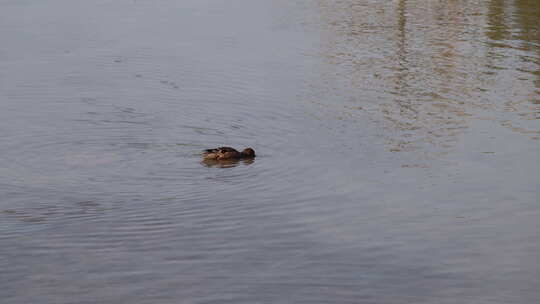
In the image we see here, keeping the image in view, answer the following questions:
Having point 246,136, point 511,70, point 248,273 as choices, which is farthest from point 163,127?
point 511,70

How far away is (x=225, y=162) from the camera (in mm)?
11273

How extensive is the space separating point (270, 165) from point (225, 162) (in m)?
0.59

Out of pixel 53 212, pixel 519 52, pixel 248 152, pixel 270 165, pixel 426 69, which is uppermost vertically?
pixel 53 212

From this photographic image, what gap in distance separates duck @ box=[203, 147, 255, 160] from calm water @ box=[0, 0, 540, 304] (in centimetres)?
15

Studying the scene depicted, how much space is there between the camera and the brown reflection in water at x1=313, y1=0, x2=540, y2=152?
13.9 m

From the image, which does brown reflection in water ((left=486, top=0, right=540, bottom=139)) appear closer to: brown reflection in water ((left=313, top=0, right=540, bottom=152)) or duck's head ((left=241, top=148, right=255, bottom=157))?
brown reflection in water ((left=313, top=0, right=540, bottom=152))

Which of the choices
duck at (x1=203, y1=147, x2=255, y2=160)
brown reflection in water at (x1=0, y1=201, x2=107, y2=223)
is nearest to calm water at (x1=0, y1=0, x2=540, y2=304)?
brown reflection in water at (x1=0, y1=201, x2=107, y2=223)

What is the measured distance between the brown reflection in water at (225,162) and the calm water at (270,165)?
0.16 feet

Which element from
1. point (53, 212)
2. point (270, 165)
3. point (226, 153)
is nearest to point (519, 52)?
point (270, 165)

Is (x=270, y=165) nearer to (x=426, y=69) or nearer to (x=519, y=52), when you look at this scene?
(x=426, y=69)

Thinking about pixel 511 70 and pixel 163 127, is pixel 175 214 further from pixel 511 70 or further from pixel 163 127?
pixel 511 70

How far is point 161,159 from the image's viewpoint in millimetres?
11703

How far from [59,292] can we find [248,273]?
5.12 feet

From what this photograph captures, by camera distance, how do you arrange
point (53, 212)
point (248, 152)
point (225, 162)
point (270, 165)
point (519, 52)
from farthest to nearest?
point (519, 52), point (248, 152), point (270, 165), point (225, 162), point (53, 212)
